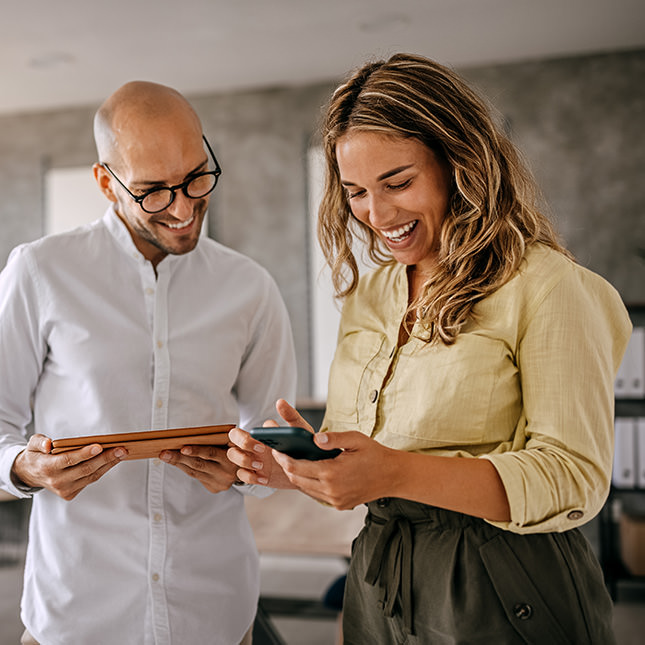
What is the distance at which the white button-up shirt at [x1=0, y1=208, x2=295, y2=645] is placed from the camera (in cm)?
149

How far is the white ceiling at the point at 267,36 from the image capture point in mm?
3521

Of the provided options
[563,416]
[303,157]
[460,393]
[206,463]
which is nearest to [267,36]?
[303,157]

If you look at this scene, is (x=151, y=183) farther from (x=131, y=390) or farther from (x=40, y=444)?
(x=40, y=444)

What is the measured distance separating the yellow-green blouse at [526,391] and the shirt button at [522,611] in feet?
0.41

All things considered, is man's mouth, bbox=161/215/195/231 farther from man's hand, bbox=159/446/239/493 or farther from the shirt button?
the shirt button

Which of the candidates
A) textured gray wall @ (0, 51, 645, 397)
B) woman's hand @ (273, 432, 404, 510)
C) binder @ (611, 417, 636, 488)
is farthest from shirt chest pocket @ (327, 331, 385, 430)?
binder @ (611, 417, 636, 488)

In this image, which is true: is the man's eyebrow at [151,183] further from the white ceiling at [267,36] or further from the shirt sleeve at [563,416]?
the white ceiling at [267,36]

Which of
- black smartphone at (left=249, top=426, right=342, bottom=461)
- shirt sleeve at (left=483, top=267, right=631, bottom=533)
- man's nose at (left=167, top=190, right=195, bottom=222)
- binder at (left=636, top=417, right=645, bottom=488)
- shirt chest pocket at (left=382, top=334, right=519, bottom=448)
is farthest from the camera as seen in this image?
binder at (left=636, top=417, right=645, bottom=488)

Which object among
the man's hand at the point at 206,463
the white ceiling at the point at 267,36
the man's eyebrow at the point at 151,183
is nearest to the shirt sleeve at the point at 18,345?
the man's eyebrow at the point at 151,183

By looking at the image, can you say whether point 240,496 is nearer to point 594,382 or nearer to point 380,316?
point 380,316

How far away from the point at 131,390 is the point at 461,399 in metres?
0.74

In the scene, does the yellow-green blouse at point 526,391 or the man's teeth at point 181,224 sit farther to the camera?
the man's teeth at point 181,224

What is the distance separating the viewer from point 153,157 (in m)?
1.52

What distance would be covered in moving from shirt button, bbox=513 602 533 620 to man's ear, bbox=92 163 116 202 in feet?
3.89
